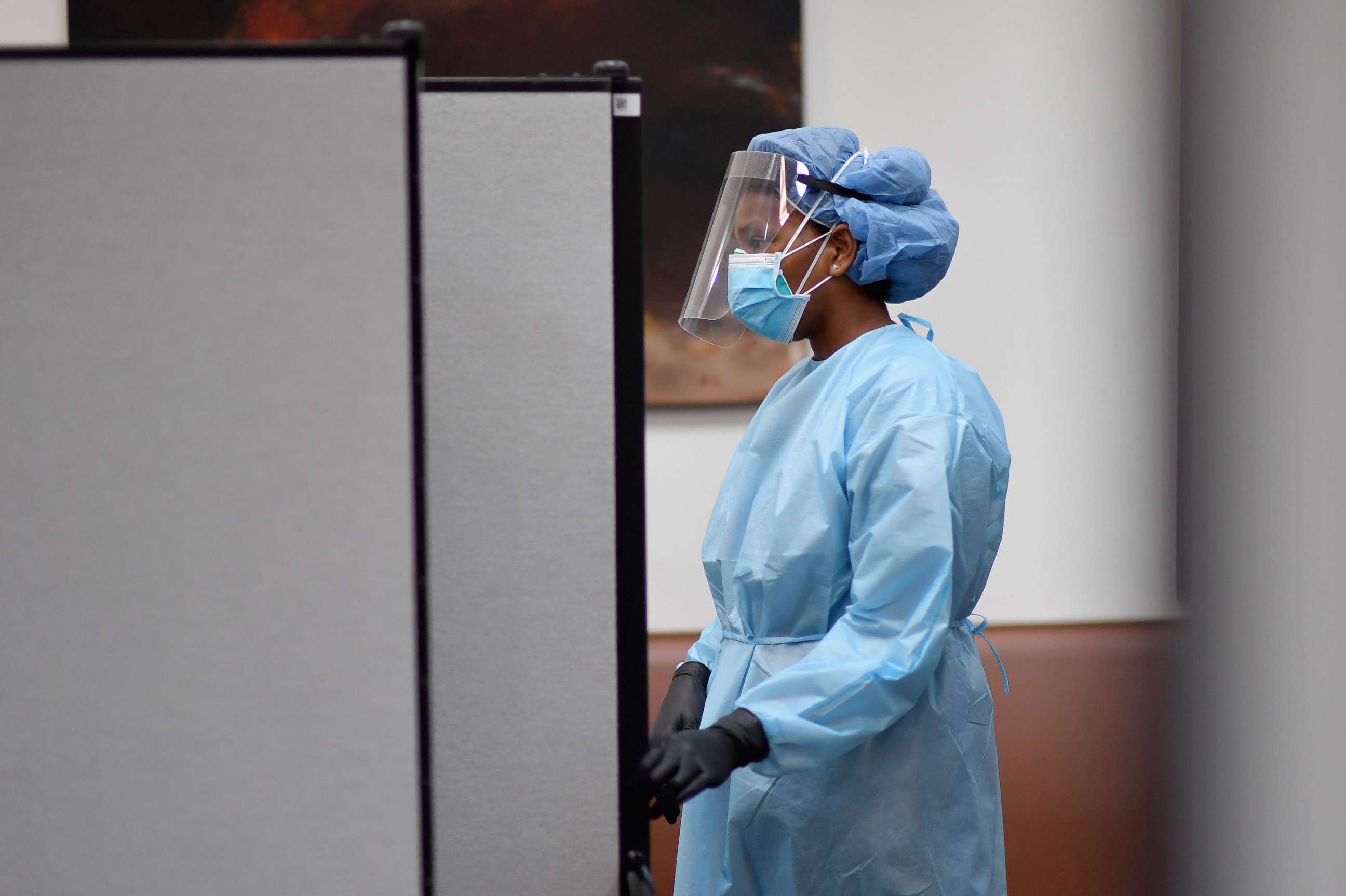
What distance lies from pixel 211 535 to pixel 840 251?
2.52 ft

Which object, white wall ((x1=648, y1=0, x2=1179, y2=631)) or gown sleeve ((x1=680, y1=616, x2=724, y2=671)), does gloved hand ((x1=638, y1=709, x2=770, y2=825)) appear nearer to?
gown sleeve ((x1=680, y1=616, x2=724, y2=671))

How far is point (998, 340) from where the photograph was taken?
1931 mm

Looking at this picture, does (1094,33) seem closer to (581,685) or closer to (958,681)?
(958,681)

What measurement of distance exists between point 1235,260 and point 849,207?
61 centimetres

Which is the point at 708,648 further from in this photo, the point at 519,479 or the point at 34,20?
the point at 34,20

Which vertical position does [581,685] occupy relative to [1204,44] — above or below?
below

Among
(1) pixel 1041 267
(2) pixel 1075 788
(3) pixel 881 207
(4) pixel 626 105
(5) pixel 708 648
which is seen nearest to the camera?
(4) pixel 626 105

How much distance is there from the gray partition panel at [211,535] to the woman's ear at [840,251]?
63 cm

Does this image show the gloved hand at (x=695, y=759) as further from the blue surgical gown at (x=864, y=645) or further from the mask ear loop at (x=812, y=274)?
the mask ear loop at (x=812, y=274)

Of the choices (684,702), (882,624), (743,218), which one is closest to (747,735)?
(882,624)

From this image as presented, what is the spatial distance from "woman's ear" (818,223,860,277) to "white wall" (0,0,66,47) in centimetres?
158

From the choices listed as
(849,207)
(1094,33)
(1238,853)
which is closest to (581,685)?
(1238,853)

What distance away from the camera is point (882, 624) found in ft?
3.00

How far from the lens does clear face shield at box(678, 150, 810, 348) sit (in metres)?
1.15
